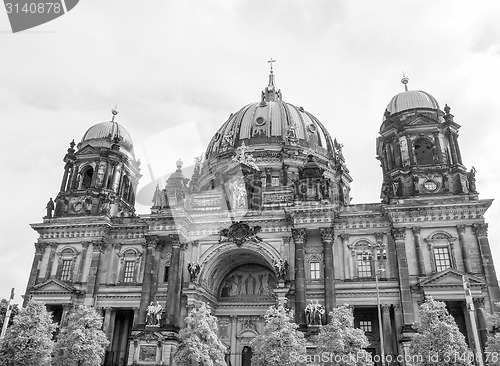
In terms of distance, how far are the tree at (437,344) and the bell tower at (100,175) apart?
3271 cm

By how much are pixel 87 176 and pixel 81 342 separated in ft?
72.7

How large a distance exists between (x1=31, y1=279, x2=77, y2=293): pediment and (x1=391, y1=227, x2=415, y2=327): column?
99.3 feet

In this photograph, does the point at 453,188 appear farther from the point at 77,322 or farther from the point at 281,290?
the point at 77,322

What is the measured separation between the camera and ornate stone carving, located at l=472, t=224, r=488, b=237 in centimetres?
4077

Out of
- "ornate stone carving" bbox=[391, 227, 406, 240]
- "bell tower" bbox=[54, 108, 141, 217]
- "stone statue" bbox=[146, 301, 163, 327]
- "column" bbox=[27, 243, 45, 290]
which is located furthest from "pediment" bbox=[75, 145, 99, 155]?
"ornate stone carving" bbox=[391, 227, 406, 240]

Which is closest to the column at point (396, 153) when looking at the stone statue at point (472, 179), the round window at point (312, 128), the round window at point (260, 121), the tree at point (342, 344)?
the stone statue at point (472, 179)

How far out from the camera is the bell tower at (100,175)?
5109 centimetres

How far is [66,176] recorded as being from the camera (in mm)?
53375

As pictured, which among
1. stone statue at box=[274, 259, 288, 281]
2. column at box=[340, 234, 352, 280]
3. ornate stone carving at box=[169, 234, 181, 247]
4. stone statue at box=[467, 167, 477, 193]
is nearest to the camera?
stone statue at box=[274, 259, 288, 281]

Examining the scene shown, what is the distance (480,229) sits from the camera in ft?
135

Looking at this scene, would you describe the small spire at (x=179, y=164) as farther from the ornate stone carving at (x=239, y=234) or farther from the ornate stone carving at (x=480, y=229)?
the ornate stone carving at (x=480, y=229)

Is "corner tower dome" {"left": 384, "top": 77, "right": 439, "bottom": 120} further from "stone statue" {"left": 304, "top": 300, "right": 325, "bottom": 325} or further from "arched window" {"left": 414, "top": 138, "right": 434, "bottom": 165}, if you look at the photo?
"stone statue" {"left": 304, "top": 300, "right": 325, "bottom": 325}

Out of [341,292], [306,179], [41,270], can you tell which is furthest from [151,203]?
[341,292]

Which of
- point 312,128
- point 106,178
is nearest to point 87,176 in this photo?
point 106,178
